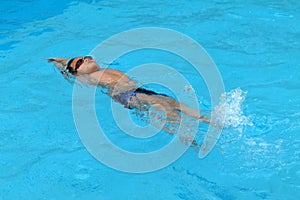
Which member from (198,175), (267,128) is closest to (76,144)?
(198,175)

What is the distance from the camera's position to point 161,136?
435cm

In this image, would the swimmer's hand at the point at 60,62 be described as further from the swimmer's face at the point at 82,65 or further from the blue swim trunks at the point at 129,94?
the blue swim trunks at the point at 129,94

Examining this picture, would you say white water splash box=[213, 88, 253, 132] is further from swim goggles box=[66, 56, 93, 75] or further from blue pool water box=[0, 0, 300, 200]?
swim goggles box=[66, 56, 93, 75]

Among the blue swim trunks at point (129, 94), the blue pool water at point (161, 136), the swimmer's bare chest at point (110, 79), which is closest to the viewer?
the blue pool water at point (161, 136)

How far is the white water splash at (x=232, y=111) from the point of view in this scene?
14.1 ft

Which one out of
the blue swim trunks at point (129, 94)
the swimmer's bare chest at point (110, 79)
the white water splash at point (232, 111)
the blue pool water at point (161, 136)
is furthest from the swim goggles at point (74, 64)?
the white water splash at point (232, 111)

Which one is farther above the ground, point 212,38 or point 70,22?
point 212,38

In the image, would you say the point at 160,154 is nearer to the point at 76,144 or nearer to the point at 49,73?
the point at 76,144

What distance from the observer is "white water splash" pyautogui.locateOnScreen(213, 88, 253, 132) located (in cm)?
430

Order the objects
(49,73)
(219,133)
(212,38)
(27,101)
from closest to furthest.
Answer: (219,133), (27,101), (49,73), (212,38)

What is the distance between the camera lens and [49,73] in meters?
5.56

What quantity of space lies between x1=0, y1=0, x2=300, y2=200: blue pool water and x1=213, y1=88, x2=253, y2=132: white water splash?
2 cm

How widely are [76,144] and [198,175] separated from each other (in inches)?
46.4

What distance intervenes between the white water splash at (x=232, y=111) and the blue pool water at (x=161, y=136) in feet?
0.07
